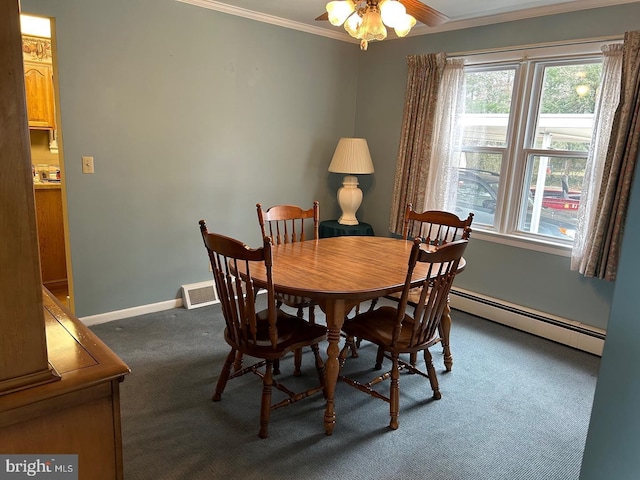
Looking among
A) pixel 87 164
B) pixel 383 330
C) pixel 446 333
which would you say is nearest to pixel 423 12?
pixel 383 330

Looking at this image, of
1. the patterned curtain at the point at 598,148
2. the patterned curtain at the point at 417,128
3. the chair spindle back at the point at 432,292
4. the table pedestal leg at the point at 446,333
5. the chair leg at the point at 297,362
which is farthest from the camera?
the patterned curtain at the point at 417,128

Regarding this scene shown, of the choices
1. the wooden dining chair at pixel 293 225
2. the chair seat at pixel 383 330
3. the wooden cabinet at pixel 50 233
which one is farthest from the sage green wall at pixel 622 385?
the wooden cabinet at pixel 50 233

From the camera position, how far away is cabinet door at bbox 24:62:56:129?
167 inches

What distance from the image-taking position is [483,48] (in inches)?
142

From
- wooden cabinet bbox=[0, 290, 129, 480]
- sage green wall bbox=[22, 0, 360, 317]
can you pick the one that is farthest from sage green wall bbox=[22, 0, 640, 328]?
wooden cabinet bbox=[0, 290, 129, 480]

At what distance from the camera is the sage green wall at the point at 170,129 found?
303 centimetres

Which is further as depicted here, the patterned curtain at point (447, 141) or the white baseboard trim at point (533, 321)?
the patterned curtain at point (447, 141)

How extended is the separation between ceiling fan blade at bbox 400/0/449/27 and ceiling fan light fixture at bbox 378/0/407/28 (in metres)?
0.09

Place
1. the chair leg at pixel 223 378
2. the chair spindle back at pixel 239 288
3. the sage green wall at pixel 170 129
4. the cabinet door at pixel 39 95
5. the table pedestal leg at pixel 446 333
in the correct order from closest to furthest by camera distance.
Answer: the chair spindle back at pixel 239 288 < the chair leg at pixel 223 378 < the table pedestal leg at pixel 446 333 < the sage green wall at pixel 170 129 < the cabinet door at pixel 39 95

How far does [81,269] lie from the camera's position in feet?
10.4

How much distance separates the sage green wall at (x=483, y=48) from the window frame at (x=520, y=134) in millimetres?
72

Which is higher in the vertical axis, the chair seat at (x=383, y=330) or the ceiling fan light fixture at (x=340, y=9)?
the ceiling fan light fixture at (x=340, y=9)

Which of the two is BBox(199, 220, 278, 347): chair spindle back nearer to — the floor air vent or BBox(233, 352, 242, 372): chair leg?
BBox(233, 352, 242, 372): chair leg

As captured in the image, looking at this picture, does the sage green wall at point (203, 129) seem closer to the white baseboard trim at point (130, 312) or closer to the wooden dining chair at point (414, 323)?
the white baseboard trim at point (130, 312)
